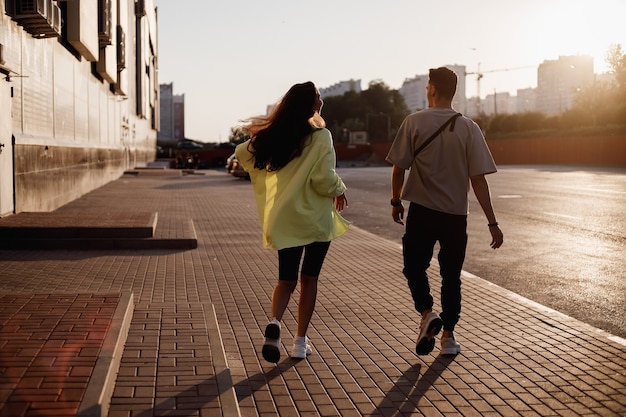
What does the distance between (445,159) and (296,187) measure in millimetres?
1009

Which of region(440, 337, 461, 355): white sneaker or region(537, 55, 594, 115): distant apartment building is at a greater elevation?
region(537, 55, 594, 115): distant apartment building

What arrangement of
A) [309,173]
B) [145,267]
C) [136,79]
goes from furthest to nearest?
[136,79] → [145,267] → [309,173]

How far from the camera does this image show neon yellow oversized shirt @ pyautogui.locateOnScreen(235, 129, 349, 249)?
17.1 feet

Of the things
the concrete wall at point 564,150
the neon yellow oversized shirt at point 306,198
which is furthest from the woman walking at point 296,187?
the concrete wall at point 564,150

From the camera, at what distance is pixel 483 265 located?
10273mm

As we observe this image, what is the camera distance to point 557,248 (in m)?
11.9

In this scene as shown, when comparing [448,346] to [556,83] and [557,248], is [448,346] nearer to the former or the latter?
[557,248]

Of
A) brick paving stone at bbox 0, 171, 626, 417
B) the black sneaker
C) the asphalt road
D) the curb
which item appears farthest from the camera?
the asphalt road

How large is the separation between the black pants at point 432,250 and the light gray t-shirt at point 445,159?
0.08m

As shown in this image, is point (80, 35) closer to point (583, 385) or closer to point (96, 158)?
point (96, 158)

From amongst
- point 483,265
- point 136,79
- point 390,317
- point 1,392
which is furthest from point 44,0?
point 136,79

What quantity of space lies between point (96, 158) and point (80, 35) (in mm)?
7866

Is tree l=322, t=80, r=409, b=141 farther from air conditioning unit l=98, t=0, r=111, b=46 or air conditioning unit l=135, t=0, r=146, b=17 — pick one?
air conditioning unit l=98, t=0, r=111, b=46

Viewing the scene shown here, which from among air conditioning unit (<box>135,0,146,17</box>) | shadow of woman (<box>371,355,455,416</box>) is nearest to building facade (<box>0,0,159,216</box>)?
shadow of woman (<box>371,355,455,416</box>)
